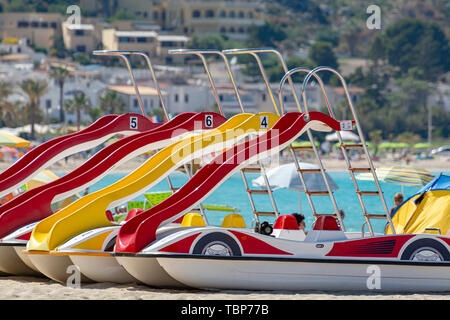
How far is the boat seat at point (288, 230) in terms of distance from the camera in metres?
11.5

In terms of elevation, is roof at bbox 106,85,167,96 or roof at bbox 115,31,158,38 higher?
roof at bbox 115,31,158,38

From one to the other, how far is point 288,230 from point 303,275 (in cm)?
80

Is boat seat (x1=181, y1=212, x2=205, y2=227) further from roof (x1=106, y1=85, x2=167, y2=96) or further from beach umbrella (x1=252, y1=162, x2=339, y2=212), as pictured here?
roof (x1=106, y1=85, x2=167, y2=96)

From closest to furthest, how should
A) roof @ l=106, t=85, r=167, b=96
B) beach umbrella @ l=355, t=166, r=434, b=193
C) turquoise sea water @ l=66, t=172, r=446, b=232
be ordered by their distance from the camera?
beach umbrella @ l=355, t=166, r=434, b=193 → turquoise sea water @ l=66, t=172, r=446, b=232 → roof @ l=106, t=85, r=167, b=96

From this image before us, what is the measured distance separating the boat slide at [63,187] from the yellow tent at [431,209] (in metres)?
3.32

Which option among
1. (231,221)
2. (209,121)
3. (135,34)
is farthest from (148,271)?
(135,34)

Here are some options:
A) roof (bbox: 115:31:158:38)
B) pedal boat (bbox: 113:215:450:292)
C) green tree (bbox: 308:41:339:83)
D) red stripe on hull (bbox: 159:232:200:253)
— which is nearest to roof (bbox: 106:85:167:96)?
roof (bbox: 115:31:158:38)

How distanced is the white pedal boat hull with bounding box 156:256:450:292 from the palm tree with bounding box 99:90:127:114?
254ft

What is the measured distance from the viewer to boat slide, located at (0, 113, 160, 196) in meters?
13.3

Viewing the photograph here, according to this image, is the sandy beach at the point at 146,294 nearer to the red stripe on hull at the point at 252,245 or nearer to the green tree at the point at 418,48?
the red stripe on hull at the point at 252,245

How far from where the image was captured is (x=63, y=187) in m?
12.3

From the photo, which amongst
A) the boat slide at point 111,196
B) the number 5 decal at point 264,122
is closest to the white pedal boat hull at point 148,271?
the boat slide at point 111,196

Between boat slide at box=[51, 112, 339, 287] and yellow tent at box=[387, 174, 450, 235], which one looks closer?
boat slide at box=[51, 112, 339, 287]

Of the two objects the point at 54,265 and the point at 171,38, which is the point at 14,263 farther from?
the point at 171,38
